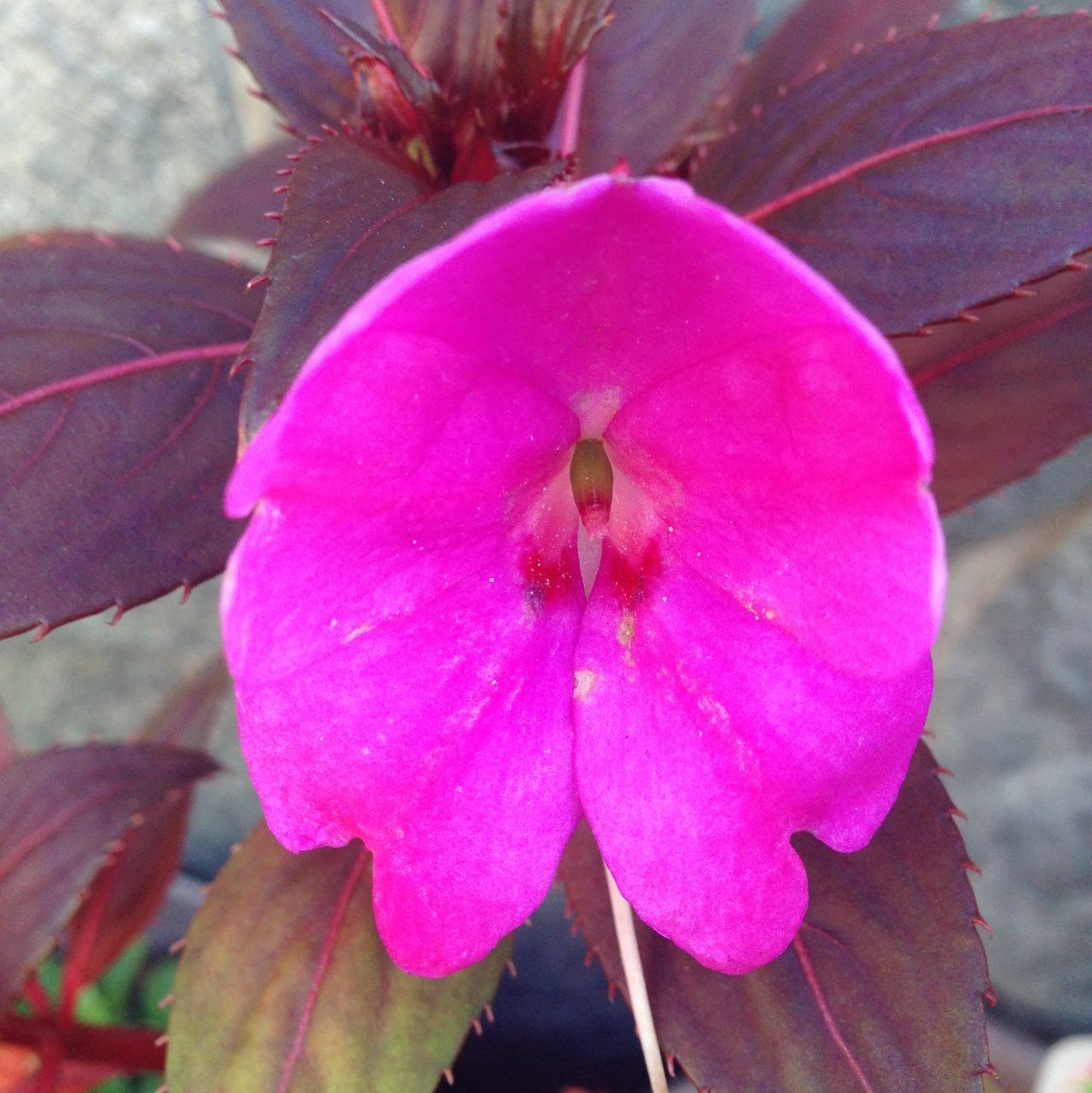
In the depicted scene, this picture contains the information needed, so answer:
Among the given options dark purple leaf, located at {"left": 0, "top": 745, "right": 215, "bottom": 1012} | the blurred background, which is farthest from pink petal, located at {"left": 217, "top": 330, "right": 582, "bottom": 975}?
the blurred background

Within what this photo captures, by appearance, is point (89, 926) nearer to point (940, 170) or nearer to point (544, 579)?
point (544, 579)

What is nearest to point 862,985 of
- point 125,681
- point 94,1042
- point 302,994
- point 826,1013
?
point 826,1013

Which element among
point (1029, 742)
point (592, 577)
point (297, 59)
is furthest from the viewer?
point (1029, 742)

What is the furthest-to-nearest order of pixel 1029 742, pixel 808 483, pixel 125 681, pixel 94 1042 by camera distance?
pixel 125 681 → pixel 1029 742 → pixel 94 1042 → pixel 808 483

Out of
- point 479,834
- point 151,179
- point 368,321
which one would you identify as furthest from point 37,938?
point 151,179

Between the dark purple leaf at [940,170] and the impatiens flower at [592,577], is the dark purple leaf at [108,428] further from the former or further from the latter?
the dark purple leaf at [940,170]

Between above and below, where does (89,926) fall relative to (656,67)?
below

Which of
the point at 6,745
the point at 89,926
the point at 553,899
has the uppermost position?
the point at 6,745
